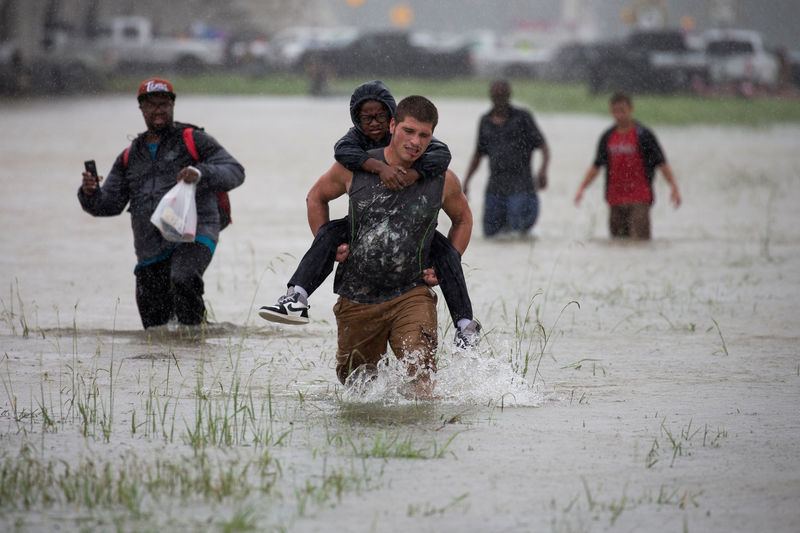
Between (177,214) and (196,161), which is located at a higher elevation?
(196,161)

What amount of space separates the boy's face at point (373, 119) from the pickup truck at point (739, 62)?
3684 centimetres

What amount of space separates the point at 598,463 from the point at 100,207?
393 centimetres

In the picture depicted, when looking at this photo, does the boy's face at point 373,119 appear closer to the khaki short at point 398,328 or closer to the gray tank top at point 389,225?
the gray tank top at point 389,225

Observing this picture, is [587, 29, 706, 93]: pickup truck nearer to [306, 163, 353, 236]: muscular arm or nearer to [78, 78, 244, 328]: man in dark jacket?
[78, 78, 244, 328]: man in dark jacket

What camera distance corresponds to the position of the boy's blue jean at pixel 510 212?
13.3m

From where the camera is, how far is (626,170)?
42.6 ft

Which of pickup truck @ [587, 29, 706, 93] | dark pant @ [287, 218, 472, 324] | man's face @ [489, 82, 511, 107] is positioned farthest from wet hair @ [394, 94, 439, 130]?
pickup truck @ [587, 29, 706, 93]

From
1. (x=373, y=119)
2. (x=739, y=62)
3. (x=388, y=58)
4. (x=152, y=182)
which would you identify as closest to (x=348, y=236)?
(x=373, y=119)

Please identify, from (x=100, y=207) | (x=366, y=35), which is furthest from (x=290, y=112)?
(x=100, y=207)

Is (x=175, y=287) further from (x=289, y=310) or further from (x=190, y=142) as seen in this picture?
(x=289, y=310)

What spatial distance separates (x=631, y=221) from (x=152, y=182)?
6503 mm

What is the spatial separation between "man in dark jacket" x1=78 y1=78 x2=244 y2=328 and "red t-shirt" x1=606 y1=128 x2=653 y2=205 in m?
5.94

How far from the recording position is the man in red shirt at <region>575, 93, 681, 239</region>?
42.2 ft

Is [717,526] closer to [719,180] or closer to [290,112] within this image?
[719,180]
